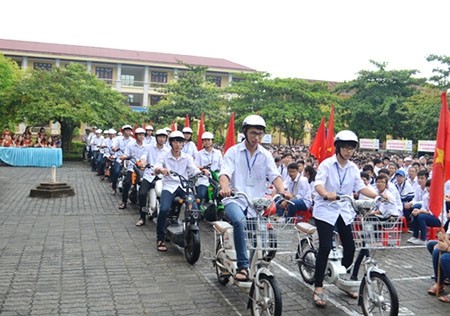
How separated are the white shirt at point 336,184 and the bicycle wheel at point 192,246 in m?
2.06

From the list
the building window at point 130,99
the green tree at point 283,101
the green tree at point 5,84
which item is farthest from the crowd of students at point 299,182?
the building window at point 130,99

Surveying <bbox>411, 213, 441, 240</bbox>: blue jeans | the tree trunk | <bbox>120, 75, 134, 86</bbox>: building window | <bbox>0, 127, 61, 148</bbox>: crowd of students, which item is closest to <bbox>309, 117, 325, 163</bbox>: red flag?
<bbox>411, 213, 441, 240</bbox>: blue jeans

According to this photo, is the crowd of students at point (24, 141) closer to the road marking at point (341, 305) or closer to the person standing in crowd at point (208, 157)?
the person standing in crowd at point (208, 157)

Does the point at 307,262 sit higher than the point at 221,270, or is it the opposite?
the point at 307,262

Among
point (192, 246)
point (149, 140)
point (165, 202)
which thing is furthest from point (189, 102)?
point (192, 246)

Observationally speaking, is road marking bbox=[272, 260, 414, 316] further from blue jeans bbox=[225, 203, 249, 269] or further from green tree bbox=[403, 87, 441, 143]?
green tree bbox=[403, 87, 441, 143]

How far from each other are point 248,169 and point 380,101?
25.7m

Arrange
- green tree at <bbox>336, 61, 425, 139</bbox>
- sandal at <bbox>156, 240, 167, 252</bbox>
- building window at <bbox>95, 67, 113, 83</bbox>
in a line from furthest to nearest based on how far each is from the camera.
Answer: building window at <bbox>95, 67, 113, 83</bbox> → green tree at <bbox>336, 61, 425, 139</bbox> → sandal at <bbox>156, 240, 167, 252</bbox>

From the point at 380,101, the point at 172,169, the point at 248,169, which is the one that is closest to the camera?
the point at 248,169

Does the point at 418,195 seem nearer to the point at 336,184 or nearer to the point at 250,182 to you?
the point at 336,184

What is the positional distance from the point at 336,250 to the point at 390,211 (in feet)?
9.84

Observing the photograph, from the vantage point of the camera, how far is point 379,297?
4.40 metres

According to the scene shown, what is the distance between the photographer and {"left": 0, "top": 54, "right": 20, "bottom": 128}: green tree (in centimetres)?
2536

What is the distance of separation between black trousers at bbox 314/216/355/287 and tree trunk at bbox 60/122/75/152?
25.0 metres
